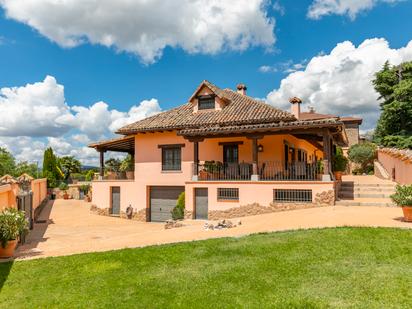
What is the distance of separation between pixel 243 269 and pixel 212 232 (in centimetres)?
557

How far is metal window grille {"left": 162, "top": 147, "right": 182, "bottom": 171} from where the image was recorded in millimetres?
22814

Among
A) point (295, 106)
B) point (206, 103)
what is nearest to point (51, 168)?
point (206, 103)

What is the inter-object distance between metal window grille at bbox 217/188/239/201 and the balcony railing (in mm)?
1047

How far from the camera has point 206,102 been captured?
79.9ft

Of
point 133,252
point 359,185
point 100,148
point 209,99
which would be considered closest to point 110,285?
point 133,252

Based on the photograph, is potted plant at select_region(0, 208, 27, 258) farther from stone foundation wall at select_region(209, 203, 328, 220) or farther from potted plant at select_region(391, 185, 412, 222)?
potted plant at select_region(391, 185, 412, 222)

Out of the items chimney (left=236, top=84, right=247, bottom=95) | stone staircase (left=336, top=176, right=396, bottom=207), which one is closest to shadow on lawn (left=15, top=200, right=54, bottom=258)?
stone staircase (left=336, top=176, right=396, bottom=207)

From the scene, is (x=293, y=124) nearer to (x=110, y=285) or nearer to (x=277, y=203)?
(x=277, y=203)

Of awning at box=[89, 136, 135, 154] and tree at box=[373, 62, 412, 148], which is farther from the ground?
tree at box=[373, 62, 412, 148]

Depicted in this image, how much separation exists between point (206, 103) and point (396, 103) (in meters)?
17.2

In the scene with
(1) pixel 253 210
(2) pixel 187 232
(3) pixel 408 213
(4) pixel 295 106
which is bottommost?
Answer: (2) pixel 187 232

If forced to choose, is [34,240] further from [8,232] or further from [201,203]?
[201,203]

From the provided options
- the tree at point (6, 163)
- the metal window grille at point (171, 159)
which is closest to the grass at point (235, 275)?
the metal window grille at point (171, 159)

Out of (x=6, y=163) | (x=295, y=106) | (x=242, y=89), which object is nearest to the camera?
(x=295, y=106)
